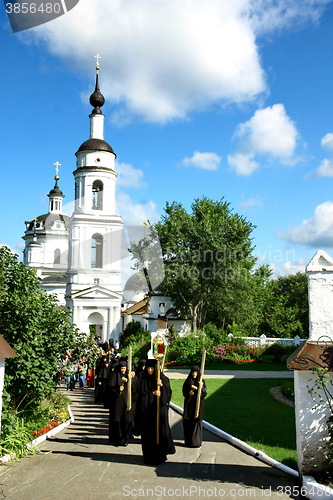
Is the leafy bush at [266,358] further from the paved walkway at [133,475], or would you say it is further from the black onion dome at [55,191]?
the black onion dome at [55,191]

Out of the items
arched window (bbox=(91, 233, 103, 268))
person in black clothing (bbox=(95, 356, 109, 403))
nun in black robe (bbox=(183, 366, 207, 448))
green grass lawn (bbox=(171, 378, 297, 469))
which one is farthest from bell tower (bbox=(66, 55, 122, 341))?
nun in black robe (bbox=(183, 366, 207, 448))

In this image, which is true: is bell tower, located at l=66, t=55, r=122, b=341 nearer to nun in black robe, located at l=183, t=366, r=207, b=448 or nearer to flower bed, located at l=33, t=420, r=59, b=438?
flower bed, located at l=33, t=420, r=59, b=438

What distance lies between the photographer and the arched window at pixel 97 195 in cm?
3994

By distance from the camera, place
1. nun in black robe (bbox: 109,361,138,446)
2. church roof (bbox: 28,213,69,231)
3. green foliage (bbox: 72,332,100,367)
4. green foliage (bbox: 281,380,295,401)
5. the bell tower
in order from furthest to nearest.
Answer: church roof (bbox: 28,213,69,231) → the bell tower → green foliage (bbox: 281,380,295,401) → green foliage (bbox: 72,332,100,367) → nun in black robe (bbox: 109,361,138,446)

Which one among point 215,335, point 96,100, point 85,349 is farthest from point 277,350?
point 96,100

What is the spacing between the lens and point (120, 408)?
998cm

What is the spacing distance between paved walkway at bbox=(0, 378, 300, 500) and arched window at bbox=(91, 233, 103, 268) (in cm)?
3127

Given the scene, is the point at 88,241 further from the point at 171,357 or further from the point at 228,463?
the point at 228,463

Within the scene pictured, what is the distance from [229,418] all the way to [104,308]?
94.2ft

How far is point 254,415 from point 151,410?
4.70 meters

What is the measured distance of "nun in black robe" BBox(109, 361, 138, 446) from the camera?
31.8 feet

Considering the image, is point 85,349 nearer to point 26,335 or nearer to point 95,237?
point 26,335

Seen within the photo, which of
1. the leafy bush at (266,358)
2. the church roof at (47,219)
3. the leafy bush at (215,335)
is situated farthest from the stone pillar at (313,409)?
the church roof at (47,219)

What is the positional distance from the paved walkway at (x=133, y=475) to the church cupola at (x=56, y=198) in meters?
49.8
